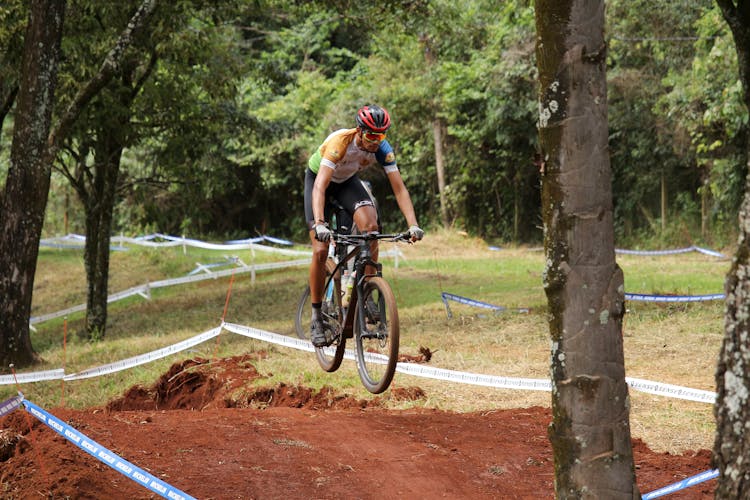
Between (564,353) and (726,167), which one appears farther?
(726,167)

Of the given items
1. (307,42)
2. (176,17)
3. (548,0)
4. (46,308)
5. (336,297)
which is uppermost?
(307,42)

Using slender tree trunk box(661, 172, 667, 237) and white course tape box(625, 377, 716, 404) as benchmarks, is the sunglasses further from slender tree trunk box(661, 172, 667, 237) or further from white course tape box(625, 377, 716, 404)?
slender tree trunk box(661, 172, 667, 237)

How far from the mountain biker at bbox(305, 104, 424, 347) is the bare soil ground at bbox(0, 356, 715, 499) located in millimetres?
1497

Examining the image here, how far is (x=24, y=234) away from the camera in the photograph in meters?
12.0

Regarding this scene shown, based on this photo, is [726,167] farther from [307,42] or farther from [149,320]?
[307,42]

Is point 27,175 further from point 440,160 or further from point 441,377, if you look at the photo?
point 440,160

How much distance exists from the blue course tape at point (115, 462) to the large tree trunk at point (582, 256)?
2.10 metres

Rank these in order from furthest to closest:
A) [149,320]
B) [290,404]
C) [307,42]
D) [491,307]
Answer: [307,42] → [149,320] → [491,307] → [290,404]

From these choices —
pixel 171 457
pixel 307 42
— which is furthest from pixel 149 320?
pixel 307 42

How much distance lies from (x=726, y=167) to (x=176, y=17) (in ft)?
52.5

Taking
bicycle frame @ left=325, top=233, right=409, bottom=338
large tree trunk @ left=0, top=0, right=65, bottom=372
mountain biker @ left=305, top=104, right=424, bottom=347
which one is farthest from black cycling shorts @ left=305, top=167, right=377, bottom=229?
large tree trunk @ left=0, top=0, right=65, bottom=372

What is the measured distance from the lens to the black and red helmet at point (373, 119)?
7.39 m

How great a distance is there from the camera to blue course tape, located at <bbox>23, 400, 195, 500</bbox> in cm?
476

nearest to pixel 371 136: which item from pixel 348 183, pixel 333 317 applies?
pixel 348 183
